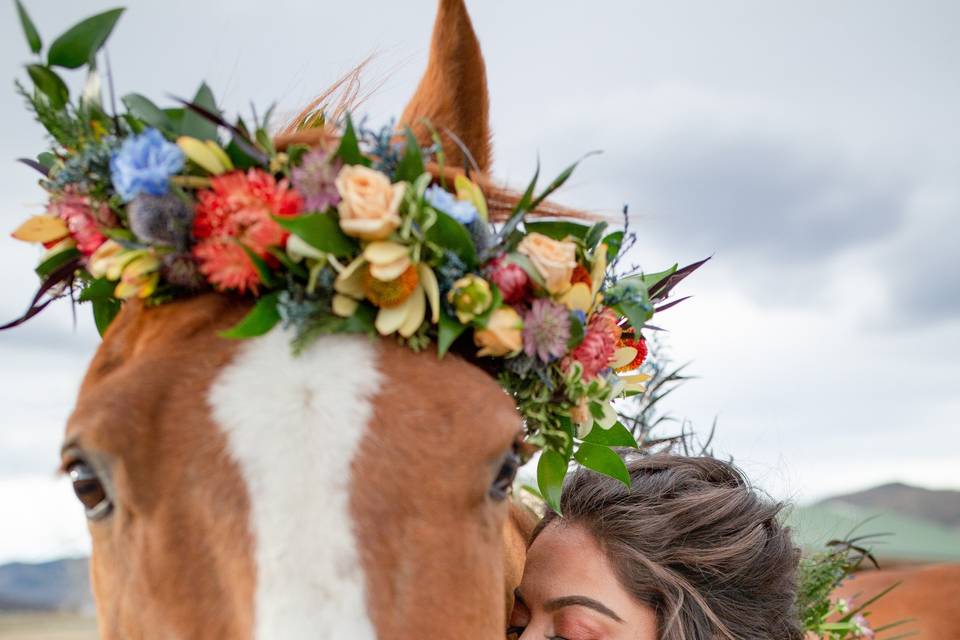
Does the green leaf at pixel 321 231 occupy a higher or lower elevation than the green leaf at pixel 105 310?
higher

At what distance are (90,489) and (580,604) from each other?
1.48m

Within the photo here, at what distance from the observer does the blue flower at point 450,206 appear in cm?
206

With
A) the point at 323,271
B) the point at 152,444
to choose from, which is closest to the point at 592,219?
the point at 323,271

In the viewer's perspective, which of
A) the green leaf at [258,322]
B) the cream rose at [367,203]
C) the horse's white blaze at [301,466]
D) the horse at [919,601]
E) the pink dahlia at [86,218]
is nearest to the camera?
the horse's white blaze at [301,466]

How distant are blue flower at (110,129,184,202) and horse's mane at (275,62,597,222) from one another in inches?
10.6

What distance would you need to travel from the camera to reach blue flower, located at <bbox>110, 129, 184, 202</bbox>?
1.98 m

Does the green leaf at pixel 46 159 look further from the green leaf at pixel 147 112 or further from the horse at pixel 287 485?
the horse at pixel 287 485

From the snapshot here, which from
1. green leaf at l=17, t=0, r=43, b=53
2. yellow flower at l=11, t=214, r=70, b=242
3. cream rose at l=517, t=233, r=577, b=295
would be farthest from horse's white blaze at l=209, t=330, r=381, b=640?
green leaf at l=17, t=0, r=43, b=53

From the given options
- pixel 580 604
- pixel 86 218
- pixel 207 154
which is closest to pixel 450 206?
pixel 207 154

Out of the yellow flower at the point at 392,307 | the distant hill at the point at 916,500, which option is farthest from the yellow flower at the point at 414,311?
the distant hill at the point at 916,500

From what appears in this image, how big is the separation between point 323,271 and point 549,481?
1067 mm

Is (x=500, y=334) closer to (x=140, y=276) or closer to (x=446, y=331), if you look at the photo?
(x=446, y=331)

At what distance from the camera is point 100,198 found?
214 cm

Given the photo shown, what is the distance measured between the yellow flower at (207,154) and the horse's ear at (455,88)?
33.7 inches
